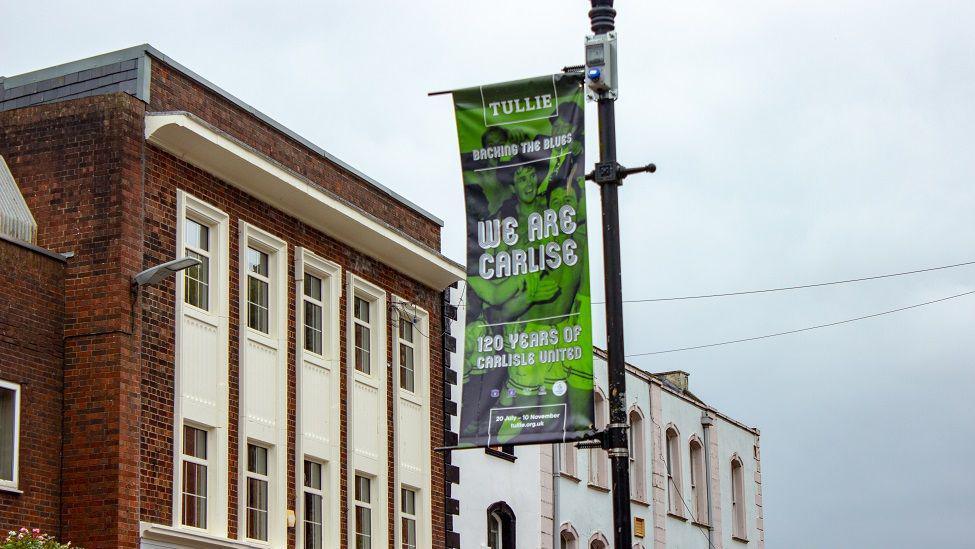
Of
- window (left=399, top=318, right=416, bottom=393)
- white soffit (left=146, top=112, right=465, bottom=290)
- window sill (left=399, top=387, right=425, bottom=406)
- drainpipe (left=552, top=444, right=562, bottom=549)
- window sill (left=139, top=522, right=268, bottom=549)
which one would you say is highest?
white soffit (left=146, top=112, right=465, bottom=290)

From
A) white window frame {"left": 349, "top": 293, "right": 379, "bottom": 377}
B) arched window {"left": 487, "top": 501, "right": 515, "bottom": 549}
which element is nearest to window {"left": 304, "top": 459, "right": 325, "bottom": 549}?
white window frame {"left": 349, "top": 293, "right": 379, "bottom": 377}

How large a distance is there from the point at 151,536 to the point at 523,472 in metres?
12.4

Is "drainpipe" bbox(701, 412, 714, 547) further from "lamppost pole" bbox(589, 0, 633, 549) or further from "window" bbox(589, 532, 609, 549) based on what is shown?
"lamppost pole" bbox(589, 0, 633, 549)

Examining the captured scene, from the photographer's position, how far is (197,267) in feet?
73.6

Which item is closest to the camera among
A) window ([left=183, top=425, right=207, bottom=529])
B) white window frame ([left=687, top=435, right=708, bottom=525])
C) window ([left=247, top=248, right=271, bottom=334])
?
window ([left=183, top=425, right=207, bottom=529])

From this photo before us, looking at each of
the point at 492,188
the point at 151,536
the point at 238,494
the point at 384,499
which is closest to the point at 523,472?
the point at 384,499

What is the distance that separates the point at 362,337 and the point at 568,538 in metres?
8.62

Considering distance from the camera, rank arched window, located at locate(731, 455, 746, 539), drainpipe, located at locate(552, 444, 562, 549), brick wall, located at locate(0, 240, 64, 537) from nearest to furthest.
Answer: brick wall, located at locate(0, 240, 64, 537), drainpipe, located at locate(552, 444, 562, 549), arched window, located at locate(731, 455, 746, 539)

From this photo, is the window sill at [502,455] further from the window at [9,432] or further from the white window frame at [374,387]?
the window at [9,432]

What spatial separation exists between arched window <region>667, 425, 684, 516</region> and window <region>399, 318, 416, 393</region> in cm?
1160

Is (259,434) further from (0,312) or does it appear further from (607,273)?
(607,273)

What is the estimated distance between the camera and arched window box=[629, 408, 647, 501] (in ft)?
120

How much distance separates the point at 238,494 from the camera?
22703mm

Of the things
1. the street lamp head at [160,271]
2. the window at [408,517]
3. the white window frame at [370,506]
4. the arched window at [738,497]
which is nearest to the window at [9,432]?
the street lamp head at [160,271]
